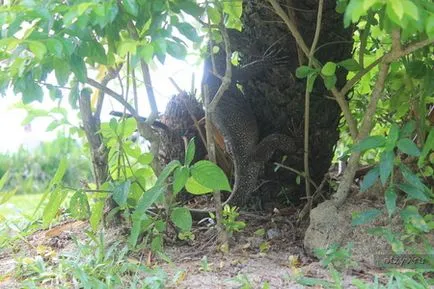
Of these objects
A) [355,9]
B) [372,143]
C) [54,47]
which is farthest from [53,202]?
[355,9]

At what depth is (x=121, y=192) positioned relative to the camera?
2057 mm

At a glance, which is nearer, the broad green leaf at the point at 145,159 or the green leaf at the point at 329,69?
the green leaf at the point at 329,69

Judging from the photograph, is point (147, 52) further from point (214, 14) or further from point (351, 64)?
point (351, 64)

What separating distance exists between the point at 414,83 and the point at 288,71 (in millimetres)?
540

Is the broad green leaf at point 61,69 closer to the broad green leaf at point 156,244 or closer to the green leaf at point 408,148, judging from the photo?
the broad green leaf at point 156,244

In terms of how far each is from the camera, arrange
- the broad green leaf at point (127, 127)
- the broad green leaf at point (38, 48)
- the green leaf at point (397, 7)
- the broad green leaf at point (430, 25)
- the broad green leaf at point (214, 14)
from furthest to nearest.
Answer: the broad green leaf at point (127, 127)
the broad green leaf at point (214, 14)
the broad green leaf at point (38, 48)
the broad green leaf at point (430, 25)
the green leaf at point (397, 7)

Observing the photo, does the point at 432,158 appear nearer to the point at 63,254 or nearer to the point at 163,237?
the point at 163,237

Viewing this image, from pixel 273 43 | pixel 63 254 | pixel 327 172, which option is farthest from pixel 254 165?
pixel 63 254

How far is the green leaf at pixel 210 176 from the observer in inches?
76.3

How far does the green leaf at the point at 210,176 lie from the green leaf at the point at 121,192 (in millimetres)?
253

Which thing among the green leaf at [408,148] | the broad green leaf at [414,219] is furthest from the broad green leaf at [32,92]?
the broad green leaf at [414,219]

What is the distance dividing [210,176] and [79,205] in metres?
0.60

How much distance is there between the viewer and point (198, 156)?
2861 mm

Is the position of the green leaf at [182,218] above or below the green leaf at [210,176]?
below
